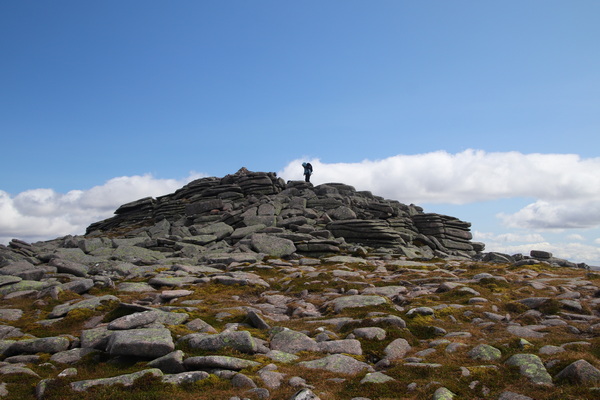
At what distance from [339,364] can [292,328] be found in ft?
14.7

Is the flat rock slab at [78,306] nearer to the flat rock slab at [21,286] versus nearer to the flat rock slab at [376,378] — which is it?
the flat rock slab at [21,286]

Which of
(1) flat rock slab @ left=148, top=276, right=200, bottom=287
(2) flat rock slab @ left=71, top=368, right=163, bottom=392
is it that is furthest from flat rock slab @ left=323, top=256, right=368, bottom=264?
(2) flat rock slab @ left=71, top=368, right=163, bottom=392

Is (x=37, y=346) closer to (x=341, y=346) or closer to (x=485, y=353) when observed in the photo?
(x=341, y=346)

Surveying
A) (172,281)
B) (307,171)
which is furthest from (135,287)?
(307,171)

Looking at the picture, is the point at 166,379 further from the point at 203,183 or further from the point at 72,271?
the point at 203,183

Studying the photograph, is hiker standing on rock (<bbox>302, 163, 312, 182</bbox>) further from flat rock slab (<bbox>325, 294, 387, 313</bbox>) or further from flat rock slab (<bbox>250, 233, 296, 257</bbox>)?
flat rock slab (<bbox>325, 294, 387, 313</bbox>)

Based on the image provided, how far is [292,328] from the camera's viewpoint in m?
17.6

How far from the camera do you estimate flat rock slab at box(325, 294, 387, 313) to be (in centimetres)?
2084

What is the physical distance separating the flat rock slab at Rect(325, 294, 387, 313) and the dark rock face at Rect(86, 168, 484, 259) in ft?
60.9

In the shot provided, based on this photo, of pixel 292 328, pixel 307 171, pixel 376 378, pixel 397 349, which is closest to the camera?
pixel 376 378

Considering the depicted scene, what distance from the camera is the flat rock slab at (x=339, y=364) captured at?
1317cm

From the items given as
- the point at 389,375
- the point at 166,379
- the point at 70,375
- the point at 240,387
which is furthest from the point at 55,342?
the point at 389,375

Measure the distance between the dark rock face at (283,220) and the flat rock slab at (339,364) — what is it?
26.5 m

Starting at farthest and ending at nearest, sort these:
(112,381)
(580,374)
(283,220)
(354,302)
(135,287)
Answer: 1. (283,220)
2. (135,287)
3. (354,302)
4. (112,381)
5. (580,374)
